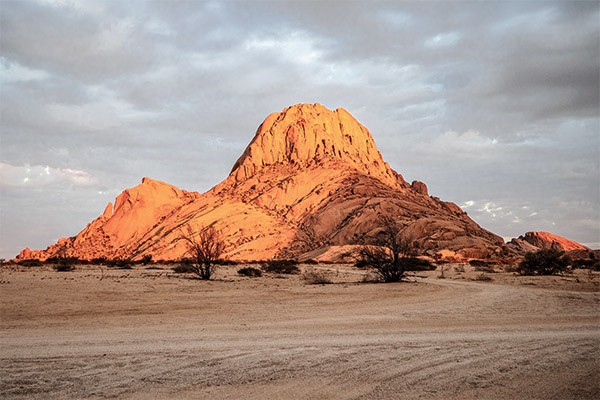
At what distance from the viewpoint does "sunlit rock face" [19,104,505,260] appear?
76250 mm

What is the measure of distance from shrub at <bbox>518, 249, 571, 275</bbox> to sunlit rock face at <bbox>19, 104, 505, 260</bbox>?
3122 cm

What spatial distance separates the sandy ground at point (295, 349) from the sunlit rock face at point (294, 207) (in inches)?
2182

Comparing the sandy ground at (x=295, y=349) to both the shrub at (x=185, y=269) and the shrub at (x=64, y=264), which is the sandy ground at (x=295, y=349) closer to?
the shrub at (x=185, y=269)

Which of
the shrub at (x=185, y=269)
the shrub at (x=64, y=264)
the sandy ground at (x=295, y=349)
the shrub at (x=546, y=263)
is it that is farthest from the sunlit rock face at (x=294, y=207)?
the sandy ground at (x=295, y=349)

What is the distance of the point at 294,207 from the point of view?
289 ft

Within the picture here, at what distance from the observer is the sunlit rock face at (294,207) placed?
76.2m

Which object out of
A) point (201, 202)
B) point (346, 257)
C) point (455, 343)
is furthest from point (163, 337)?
point (201, 202)

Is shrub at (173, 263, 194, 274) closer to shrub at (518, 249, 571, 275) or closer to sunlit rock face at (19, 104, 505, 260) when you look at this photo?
shrub at (518, 249, 571, 275)

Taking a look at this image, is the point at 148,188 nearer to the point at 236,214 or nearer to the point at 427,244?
the point at 236,214

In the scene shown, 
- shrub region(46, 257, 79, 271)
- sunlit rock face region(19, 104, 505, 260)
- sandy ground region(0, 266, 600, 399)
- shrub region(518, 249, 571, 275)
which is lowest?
sandy ground region(0, 266, 600, 399)

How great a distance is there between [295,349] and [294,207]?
3171 inches

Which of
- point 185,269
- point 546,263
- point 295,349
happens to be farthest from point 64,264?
point 546,263

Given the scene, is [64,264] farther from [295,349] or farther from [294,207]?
[294,207]

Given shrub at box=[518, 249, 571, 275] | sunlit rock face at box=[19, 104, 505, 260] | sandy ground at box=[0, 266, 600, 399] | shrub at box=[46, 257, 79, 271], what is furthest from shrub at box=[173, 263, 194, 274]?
sunlit rock face at box=[19, 104, 505, 260]
